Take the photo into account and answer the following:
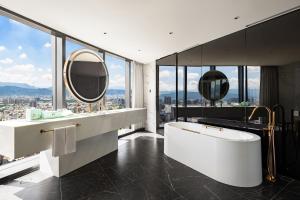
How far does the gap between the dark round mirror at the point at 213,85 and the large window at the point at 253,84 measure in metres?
0.55

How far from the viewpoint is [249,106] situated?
11.0ft

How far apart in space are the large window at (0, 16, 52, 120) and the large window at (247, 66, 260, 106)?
382 centimetres

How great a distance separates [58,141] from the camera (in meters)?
2.46

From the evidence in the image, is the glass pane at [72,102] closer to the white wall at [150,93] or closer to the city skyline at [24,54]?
the city skyline at [24,54]

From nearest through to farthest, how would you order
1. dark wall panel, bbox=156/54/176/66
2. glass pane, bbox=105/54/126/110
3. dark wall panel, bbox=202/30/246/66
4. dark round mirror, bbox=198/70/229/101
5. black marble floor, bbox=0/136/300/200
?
1. black marble floor, bbox=0/136/300/200
2. dark wall panel, bbox=202/30/246/66
3. dark round mirror, bbox=198/70/229/101
4. glass pane, bbox=105/54/126/110
5. dark wall panel, bbox=156/54/176/66

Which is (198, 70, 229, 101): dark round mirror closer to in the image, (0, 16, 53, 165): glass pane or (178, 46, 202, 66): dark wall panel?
(178, 46, 202, 66): dark wall panel

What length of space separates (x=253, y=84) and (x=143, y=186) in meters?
2.69

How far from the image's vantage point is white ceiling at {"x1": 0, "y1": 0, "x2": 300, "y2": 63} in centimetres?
237

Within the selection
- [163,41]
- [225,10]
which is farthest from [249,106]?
[163,41]

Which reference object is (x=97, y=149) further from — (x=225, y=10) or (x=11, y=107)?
(x=225, y=10)

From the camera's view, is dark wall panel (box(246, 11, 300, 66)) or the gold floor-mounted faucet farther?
the gold floor-mounted faucet

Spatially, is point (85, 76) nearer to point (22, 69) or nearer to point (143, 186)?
point (22, 69)

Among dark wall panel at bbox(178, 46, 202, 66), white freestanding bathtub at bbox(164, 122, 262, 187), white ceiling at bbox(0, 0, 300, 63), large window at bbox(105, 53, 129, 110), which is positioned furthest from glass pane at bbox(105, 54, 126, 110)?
white freestanding bathtub at bbox(164, 122, 262, 187)

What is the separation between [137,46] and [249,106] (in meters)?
2.83
